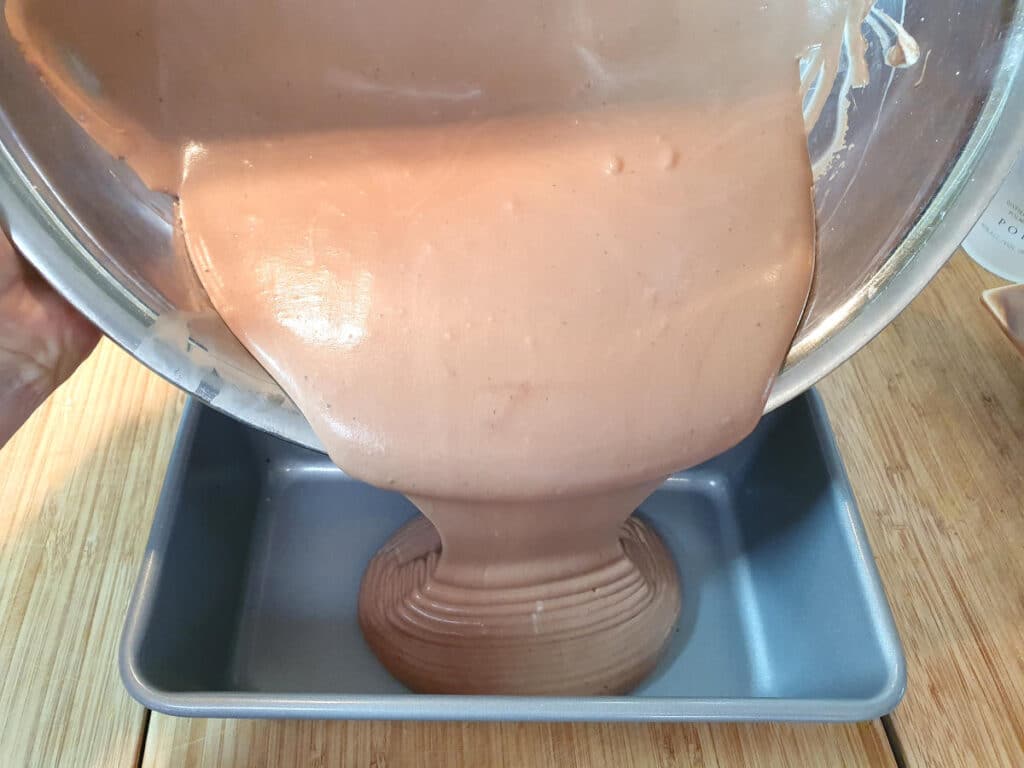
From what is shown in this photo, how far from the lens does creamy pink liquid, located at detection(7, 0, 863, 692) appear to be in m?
0.44

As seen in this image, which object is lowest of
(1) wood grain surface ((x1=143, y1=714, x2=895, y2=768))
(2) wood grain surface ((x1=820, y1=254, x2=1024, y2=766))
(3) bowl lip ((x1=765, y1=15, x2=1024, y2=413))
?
(1) wood grain surface ((x1=143, y1=714, x2=895, y2=768))

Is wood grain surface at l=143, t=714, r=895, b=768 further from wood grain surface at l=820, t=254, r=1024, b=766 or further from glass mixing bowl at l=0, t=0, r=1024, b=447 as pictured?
glass mixing bowl at l=0, t=0, r=1024, b=447

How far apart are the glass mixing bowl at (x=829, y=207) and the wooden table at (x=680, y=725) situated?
23cm

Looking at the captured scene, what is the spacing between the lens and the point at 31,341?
53cm

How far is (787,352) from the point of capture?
475mm

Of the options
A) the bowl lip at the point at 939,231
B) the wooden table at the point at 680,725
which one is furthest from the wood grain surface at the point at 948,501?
the bowl lip at the point at 939,231

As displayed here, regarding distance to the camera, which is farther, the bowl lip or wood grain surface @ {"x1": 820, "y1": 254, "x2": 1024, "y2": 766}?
wood grain surface @ {"x1": 820, "y1": 254, "x2": 1024, "y2": 766}

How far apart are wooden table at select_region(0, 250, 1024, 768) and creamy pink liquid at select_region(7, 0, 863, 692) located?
16 cm

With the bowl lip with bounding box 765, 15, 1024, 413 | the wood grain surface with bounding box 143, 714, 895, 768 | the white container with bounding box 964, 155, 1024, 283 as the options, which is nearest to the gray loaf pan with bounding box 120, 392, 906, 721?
the wood grain surface with bounding box 143, 714, 895, 768

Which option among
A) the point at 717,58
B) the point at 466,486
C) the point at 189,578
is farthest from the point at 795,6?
the point at 189,578

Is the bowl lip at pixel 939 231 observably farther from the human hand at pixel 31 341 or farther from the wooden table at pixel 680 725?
the human hand at pixel 31 341

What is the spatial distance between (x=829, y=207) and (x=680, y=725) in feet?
1.16

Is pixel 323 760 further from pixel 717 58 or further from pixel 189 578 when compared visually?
pixel 717 58

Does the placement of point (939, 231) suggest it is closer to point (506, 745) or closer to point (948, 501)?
point (948, 501)
